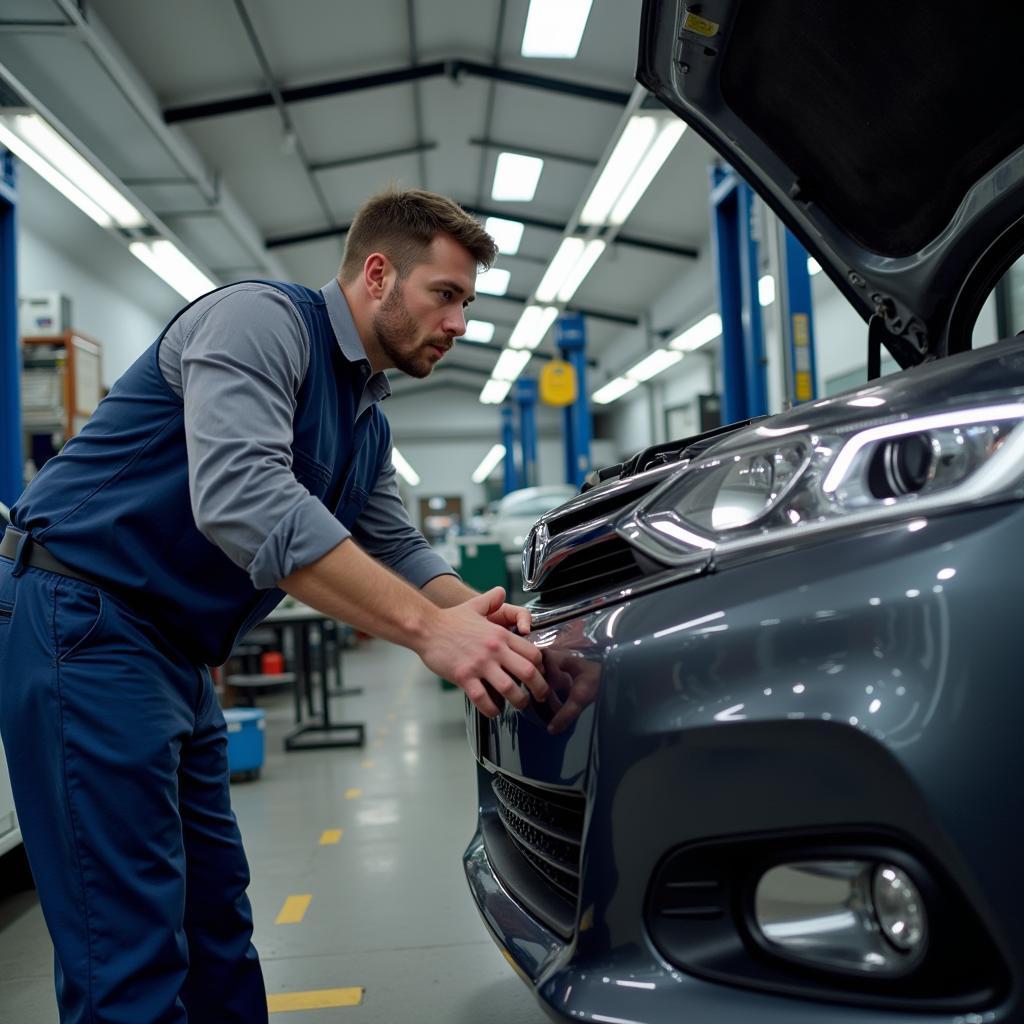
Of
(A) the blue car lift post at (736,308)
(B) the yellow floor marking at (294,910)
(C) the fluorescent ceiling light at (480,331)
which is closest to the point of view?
(B) the yellow floor marking at (294,910)

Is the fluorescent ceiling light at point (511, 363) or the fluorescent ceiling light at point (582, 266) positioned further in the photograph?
the fluorescent ceiling light at point (511, 363)

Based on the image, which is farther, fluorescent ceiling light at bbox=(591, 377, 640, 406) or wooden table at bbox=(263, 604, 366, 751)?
fluorescent ceiling light at bbox=(591, 377, 640, 406)

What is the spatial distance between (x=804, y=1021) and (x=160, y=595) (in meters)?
0.94

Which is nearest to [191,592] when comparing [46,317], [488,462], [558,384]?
[46,317]

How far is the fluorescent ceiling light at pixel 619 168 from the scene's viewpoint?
593 cm

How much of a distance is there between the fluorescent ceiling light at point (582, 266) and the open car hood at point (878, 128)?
713 cm

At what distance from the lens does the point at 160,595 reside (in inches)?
51.1

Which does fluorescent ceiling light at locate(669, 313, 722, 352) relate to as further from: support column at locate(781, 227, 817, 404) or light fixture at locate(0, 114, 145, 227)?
support column at locate(781, 227, 817, 404)

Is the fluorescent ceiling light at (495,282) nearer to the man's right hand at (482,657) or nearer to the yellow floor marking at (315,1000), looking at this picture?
the yellow floor marking at (315,1000)

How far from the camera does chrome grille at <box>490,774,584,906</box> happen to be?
1105 millimetres

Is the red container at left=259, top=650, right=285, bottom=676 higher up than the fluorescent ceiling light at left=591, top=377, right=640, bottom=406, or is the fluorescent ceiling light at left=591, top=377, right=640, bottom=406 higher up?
the fluorescent ceiling light at left=591, top=377, right=640, bottom=406

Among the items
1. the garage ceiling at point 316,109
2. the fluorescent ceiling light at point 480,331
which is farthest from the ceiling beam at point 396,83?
the fluorescent ceiling light at point 480,331

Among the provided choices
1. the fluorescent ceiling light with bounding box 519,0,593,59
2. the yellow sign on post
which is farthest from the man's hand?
the yellow sign on post

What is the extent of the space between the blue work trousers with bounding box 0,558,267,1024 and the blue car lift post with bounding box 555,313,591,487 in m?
10.8
